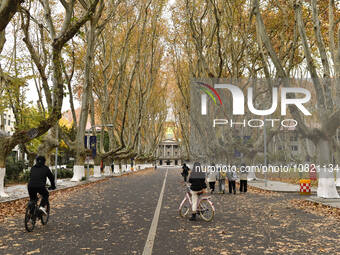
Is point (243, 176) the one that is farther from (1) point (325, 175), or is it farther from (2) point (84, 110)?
(2) point (84, 110)

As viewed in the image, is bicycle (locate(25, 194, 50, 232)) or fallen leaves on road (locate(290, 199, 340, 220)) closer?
bicycle (locate(25, 194, 50, 232))

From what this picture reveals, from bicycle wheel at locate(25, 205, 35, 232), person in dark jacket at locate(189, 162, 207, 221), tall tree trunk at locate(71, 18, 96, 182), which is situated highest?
tall tree trunk at locate(71, 18, 96, 182)

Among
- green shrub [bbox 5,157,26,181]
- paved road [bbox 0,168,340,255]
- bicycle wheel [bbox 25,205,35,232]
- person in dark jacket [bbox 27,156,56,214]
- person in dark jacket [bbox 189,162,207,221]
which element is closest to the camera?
paved road [bbox 0,168,340,255]

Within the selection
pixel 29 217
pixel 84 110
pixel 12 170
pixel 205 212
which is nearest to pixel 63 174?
→ pixel 12 170

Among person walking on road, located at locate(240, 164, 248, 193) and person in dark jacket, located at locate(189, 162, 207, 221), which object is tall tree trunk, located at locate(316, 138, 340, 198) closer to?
person walking on road, located at locate(240, 164, 248, 193)

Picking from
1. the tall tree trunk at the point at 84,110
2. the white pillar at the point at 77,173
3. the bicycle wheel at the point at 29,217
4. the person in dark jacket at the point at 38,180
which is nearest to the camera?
the bicycle wheel at the point at 29,217

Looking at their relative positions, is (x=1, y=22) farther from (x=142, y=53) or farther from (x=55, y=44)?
(x=142, y=53)

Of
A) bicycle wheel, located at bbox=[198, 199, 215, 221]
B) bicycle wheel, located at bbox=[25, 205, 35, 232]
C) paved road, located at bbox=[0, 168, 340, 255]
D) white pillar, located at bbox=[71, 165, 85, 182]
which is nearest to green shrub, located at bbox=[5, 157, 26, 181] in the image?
white pillar, located at bbox=[71, 165, 85, 182]

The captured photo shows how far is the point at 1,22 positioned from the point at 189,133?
50.3 metres

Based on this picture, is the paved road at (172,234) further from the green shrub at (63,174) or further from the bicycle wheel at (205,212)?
the green shrub at (63,174)

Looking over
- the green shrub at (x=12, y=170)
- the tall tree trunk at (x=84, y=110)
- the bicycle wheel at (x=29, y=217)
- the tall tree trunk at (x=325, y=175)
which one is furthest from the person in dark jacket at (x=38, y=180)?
the green shrub at (x=12, y=170)

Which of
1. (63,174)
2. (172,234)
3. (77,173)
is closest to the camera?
(172,234)

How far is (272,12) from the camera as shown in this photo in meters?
23.3

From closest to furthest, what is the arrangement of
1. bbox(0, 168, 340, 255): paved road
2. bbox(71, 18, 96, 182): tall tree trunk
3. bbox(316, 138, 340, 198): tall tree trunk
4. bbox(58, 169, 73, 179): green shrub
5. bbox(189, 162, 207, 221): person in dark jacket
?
1. bbox(0, 168, 340, 255): paved road
2. bbox(189, 162, 207, 221): person in dark jacket
3. bbox(316, 138, 340, 198): tall tree trunk
4. bbox(71, 18, 96, 182): tall tree trunk
5. bbox(58, 169, 73, 179): green shrub
